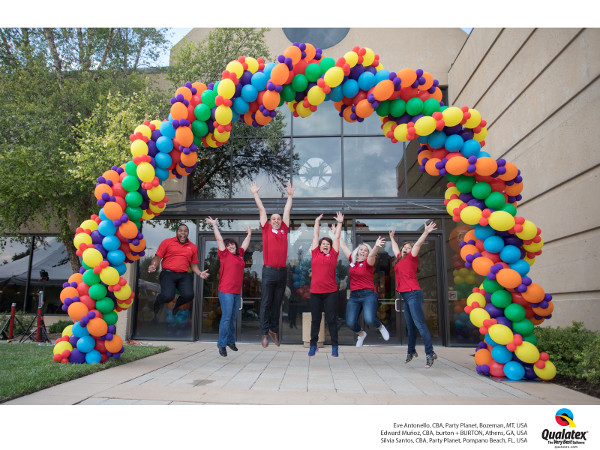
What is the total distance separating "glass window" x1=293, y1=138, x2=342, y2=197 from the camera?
1007 centimetres

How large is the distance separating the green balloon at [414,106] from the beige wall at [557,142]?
2596mm

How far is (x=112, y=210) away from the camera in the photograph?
5.25m

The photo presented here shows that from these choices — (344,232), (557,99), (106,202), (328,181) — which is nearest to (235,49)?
(328,181)

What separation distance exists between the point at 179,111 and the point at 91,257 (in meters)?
2.26

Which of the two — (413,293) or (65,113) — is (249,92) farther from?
(65,113)

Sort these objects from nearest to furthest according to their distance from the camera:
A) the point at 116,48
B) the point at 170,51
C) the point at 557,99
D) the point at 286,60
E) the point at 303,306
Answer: the point at 286,60 < the point at 557,99 < the point at 303,306 < the point at 116,48 < the point at 170,51

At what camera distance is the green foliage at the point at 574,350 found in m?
4.30

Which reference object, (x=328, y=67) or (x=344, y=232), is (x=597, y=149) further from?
(x=344, y=232)

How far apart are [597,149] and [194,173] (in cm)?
855

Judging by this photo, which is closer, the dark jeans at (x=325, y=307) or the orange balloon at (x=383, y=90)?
the orange balloon at (x=383, y=90)

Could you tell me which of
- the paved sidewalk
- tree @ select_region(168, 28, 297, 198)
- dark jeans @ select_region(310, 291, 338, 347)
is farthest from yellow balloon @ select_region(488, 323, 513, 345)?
tree @ select_region(168, 28, 297, 198)

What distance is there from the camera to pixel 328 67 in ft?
17.0

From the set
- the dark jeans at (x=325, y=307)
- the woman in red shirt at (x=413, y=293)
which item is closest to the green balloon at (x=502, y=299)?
the woman in red shirt at (x=413, y=293)

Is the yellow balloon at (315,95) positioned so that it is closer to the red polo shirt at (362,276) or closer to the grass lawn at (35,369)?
the red polo shirt at (362,276)
